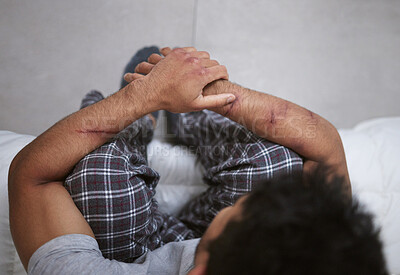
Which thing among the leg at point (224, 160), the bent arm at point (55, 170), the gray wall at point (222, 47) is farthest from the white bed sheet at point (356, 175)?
A: the gray wall at point (222, 47)

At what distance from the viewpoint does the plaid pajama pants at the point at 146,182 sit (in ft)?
2.26

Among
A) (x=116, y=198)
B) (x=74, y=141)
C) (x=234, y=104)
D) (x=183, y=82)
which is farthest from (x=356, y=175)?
(x=74, y=141)

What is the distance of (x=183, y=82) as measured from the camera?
2.46 ft

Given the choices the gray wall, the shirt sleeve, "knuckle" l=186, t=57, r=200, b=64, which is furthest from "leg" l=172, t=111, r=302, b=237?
the gray wall

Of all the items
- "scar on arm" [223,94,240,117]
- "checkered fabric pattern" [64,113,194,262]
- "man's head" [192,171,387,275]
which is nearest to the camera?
"man's head" [192,171,387,275]

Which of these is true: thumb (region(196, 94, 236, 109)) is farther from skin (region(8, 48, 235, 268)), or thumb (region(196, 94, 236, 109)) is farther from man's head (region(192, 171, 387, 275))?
man's head (region(192, 171, 387, 275))

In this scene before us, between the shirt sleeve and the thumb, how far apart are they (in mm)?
420

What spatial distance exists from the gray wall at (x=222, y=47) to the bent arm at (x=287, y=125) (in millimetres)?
652

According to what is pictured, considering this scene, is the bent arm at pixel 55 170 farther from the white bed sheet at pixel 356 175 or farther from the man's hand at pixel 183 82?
the white bed sheet at pixel 356 175

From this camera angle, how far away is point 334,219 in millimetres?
441

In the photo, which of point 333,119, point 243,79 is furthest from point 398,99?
point 243,79

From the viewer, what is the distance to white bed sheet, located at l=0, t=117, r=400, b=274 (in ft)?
2.67

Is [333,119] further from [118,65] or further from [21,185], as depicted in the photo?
[21,185]

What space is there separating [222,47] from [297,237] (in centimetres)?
116
